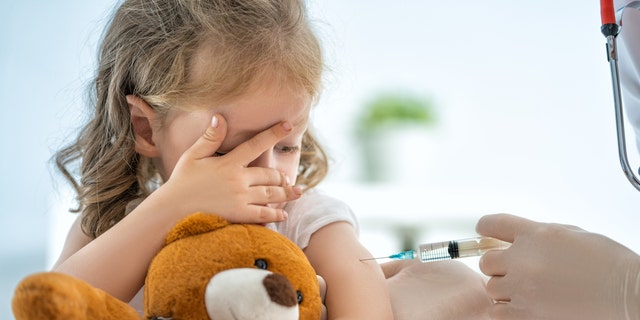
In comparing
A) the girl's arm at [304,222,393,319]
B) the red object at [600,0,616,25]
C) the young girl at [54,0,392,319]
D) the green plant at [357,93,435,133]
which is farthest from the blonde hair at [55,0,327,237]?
the green plant at [357,93,435,133]

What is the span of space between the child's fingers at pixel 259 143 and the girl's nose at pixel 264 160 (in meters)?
0.03

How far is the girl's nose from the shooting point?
3.24ft

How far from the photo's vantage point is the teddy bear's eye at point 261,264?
73 cm

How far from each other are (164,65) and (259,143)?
0.23m

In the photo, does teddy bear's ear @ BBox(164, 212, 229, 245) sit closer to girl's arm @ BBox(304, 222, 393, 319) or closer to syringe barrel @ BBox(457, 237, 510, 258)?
girl's arm @ BBox(304, 222, 393, 319)

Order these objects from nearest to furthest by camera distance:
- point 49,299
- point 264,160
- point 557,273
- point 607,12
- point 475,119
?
1. point 49,299
2. point 557,273
3. point 264,160
4. point 607,12
5. point 475,119

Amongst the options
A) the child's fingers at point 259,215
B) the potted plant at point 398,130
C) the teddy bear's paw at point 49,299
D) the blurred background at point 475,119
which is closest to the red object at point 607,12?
the child's fingers at point 259,215

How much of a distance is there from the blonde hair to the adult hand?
1.12ft

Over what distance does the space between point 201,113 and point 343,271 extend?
0.32m

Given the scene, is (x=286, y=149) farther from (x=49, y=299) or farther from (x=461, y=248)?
(x=49, y=299)

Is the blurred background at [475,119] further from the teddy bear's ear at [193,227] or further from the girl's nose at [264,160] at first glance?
the teddy bear's ear at [193,227]

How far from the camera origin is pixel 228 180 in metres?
0.92

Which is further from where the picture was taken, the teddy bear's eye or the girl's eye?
the girl's eye

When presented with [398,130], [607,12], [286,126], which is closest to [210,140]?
[286,126]
